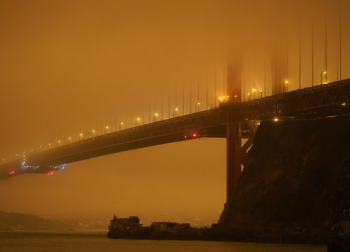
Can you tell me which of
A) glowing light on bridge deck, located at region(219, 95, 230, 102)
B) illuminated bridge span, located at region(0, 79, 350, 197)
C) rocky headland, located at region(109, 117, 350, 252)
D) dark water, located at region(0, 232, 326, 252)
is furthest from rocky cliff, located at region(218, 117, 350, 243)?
glowing light on bridge deck, located at region(219, 95, 230, 102)

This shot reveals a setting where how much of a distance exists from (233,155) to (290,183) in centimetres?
1233

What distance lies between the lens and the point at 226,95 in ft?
255

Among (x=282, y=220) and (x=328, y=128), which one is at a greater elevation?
(x=328, y=128)

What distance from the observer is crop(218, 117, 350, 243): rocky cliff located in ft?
184

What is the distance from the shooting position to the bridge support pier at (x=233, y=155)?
71.9 metres

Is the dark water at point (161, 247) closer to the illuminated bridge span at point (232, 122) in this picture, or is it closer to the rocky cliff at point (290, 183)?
the rocky cliff at point (290, 183)

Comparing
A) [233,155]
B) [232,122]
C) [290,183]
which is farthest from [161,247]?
[232,122]

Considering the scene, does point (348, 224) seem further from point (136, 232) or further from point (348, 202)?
point (136, 232)

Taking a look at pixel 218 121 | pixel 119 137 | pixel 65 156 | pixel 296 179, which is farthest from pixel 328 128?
pixel 65 156

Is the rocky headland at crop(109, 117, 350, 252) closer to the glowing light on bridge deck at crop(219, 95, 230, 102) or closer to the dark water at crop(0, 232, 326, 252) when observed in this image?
the dark water at crop(0, 232, 326, 252)

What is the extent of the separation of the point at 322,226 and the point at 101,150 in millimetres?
58530

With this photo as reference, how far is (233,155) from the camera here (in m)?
72.4

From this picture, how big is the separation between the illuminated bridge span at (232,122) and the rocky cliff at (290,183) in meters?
2.07

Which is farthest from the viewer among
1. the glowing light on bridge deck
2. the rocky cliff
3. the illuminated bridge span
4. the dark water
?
the glowing light on bridge deck
